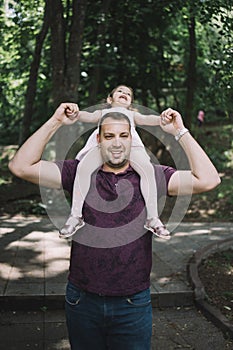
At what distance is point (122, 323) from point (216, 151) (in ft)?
38.4

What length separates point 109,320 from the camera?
247 cm

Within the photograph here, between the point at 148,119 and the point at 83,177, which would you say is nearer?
the point at 83,177

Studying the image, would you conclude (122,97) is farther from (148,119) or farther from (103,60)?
(103,60)

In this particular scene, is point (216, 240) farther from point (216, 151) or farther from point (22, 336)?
point (216, 151)

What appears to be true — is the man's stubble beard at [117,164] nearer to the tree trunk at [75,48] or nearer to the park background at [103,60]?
the park background at [103,60]

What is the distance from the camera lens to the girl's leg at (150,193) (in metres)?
2.49

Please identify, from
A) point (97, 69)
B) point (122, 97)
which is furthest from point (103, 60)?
point (122, 97)

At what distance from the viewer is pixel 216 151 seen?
1386 cm

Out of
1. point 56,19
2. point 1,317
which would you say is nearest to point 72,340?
point 1,317

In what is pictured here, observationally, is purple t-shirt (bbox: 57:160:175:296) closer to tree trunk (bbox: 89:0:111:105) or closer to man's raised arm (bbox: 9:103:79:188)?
man's raised arm (bbox: 9:103:79:188)

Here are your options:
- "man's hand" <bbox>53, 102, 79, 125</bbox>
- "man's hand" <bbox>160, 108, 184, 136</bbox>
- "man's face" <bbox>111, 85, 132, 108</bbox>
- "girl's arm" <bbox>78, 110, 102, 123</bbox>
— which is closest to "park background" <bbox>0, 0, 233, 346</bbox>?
"man's face" <bbox>111, 85, 132, 108</bbox>

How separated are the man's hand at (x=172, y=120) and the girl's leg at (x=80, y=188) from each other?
0.35 m

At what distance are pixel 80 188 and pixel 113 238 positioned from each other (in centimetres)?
27

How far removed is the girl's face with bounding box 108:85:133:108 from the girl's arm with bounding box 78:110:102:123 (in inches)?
12.9
